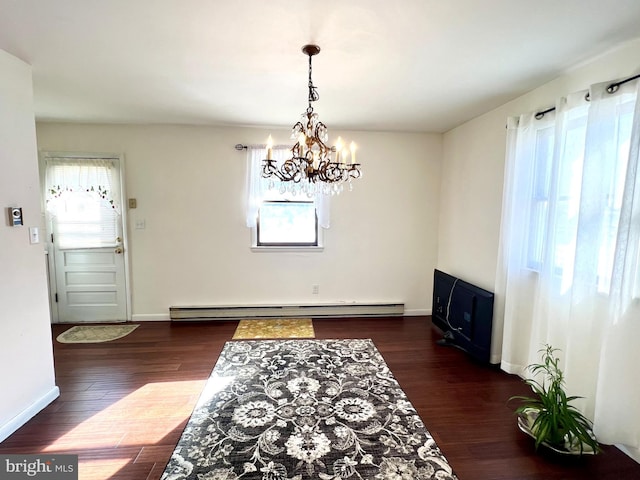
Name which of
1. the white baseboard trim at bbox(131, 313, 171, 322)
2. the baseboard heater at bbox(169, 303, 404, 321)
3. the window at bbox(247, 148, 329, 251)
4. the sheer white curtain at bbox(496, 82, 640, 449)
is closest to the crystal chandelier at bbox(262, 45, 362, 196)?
the sheer white curtain at bbox(496, 82, 640, 449)

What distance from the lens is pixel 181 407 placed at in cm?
213

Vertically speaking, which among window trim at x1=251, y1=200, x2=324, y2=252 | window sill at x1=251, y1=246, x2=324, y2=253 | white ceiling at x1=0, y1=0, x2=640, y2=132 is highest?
white ceiling at x1=0, y1=0, x2=640, y2=132

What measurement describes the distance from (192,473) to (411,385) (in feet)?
5.57

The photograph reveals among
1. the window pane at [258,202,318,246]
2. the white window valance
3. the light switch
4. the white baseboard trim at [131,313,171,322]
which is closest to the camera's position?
the light switch

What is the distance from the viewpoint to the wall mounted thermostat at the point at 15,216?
189 centimetres

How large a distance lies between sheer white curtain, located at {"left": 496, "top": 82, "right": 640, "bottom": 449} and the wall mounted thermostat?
3.69 m

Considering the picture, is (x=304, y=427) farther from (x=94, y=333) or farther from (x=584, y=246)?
(x=94, y=333)

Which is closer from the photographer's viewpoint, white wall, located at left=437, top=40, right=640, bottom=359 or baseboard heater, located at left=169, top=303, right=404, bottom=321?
white wall, located at left=437, top=40, right=640, bottom=359

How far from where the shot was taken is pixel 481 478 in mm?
1585

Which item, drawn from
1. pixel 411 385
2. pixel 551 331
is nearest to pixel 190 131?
pixel 411 385

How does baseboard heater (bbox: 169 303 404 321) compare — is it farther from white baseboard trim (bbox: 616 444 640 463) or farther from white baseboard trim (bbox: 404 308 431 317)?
white baseboard trim (bbox: 616 444 640 463)

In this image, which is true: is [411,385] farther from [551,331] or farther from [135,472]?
[135,472]

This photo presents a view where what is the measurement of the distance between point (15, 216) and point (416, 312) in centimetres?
419

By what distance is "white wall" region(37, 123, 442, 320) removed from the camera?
3627 millimetres
